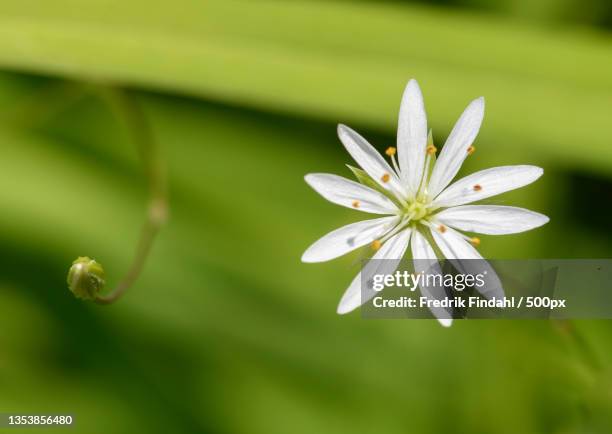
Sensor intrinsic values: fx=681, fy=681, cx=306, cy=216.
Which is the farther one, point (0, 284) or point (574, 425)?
point (0, 284)

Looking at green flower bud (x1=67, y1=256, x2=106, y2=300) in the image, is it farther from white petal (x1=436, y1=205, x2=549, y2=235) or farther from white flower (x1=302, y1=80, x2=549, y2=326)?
white petal (x1=436, y1=205, x2=549, y2=235)

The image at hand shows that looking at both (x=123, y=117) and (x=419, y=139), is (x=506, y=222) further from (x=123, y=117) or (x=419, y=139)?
(x=123, y=117)

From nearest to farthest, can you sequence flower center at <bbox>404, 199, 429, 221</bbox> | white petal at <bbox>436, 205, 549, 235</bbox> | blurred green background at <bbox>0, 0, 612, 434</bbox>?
white petal at <bbox>436, 205, 549, 235</bbox> → flower center at <bbox>404, 199, 429, 221</bbox> → blurred green background at <bbox>0, 0, 612, 434</bbox>

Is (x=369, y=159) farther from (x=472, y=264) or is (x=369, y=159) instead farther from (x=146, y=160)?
(x=146, y=160)

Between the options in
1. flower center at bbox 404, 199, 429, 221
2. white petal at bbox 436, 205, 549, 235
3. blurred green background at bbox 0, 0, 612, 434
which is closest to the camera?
white petal at bbox 436, 205, 549, 235

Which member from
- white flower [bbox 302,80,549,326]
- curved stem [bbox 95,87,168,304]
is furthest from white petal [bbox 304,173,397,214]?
curved stem [bbox 95,87,168,304]

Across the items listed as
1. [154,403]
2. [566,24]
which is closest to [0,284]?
[154,403]

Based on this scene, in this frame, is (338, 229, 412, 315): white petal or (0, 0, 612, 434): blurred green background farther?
(0, 0, 612, 434): blurred green background

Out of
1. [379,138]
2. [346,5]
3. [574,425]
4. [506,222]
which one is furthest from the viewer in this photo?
[379,138]
